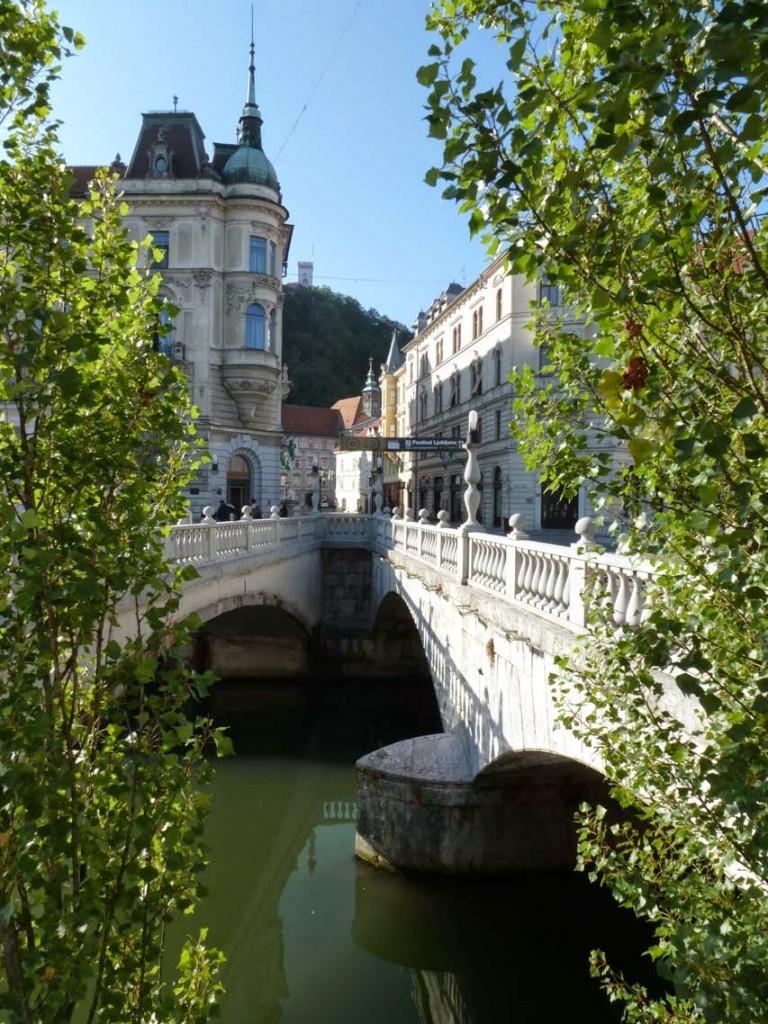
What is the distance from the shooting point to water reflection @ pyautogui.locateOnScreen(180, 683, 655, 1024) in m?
8.92

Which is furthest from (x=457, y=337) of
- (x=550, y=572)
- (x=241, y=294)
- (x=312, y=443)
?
(x=312, y=443)

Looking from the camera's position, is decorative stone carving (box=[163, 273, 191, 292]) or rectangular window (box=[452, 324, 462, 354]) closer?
decorative stone carving (box=[163, 273, 191, 292])

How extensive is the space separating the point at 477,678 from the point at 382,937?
12.6 ft

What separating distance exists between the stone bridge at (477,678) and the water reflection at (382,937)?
0.53 metres

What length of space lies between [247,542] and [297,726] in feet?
22.5

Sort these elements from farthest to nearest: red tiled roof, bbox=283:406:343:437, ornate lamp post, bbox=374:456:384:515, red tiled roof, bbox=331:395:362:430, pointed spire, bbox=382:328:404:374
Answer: red tiled roof, bbox=283:406:343:437
red tiled roof, bbox=331:395:362:430
pointed spire, bbox=382:328:404:374
ornate lamp post, bbox=374:456:384:515

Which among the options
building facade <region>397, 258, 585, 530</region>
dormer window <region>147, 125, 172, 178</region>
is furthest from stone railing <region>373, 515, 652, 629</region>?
dormer window <region>147, 125, 172, 178</region>

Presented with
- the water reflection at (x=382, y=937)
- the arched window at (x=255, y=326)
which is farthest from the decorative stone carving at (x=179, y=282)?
the water reflection at (x=382, y=937)

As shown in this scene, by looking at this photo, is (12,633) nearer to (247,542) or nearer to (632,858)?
(632,858)

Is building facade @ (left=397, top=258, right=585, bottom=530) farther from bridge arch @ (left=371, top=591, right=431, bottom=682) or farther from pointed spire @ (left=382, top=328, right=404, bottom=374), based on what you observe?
pointed spire @ (left=382, top=328, right=404, bottom=374)

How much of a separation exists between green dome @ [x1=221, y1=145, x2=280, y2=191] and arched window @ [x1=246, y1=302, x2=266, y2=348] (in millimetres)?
5108

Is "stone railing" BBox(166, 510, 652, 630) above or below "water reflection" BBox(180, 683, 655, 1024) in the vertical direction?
above

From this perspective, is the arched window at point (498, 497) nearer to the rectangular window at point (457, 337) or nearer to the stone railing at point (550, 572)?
the rectangular window at point (457, 337)

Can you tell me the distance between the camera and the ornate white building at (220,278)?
2947 cm
